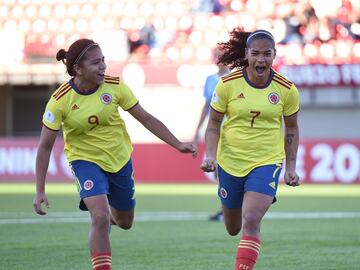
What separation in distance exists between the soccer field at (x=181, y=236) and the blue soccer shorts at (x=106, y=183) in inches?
48.6

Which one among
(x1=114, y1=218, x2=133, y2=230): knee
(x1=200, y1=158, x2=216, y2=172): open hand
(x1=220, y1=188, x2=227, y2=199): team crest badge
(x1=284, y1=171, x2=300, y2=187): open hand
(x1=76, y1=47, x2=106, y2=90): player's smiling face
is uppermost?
(x1=76, y1=47, x2=106, y2=90): player's smiling face

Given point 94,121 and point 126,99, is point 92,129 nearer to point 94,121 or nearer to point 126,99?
point 94,121

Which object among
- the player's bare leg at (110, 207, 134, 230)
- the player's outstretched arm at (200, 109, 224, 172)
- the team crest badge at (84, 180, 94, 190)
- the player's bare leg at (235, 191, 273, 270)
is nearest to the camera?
the player's bare leg at (235, 191, 273, 270)

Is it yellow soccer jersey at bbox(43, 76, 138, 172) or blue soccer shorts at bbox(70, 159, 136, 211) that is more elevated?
yellow soccer jersey at bbox(43, 76, 138, 172)

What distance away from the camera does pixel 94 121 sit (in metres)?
7.75

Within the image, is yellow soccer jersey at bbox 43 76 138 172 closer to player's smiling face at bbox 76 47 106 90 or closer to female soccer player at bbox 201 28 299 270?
player's smiling face at bbox 76 47 106 90

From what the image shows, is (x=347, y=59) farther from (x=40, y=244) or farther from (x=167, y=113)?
(x=40, y=244)

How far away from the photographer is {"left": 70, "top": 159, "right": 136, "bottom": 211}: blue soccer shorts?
303 inches

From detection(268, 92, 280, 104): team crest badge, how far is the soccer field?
6.94ft

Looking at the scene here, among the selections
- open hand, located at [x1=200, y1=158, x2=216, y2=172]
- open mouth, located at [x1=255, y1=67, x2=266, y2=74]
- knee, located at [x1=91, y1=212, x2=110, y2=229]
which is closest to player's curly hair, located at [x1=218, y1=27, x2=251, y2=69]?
open mouth, located at [x1=255, y1=67, x2=266, y2=74]

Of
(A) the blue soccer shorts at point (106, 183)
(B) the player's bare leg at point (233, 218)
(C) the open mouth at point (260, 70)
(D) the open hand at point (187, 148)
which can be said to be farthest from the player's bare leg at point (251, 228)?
(A) the blue soccer shorts at point (106, 183)

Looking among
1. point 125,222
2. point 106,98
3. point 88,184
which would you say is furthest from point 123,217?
point 106,98

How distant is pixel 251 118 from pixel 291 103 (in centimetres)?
39

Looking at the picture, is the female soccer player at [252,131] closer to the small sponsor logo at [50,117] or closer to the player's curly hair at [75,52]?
the player's curly hair at [75,52]
